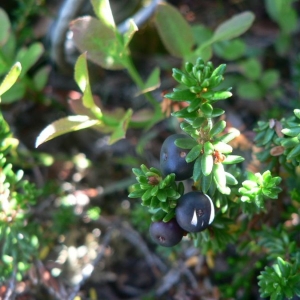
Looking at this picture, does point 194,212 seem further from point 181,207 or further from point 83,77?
point 83,77

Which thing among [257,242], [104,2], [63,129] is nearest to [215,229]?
[257,242]

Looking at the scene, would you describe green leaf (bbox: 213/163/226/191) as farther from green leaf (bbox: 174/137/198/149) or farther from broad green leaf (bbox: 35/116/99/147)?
broad green leaf (bbox: 35/116/99/147)

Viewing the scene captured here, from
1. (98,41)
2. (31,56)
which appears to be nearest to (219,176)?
(98,41)

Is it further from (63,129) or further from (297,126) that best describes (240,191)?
(63,129)

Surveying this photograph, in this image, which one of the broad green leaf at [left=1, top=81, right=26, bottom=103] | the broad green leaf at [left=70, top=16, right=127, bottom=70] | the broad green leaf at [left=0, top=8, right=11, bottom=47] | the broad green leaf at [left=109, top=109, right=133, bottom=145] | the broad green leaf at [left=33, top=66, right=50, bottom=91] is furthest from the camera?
the broad green leaf at [left=33, top=66, right=50, bottom=91]

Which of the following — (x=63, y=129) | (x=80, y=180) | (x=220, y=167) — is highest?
(x=63, y=129)

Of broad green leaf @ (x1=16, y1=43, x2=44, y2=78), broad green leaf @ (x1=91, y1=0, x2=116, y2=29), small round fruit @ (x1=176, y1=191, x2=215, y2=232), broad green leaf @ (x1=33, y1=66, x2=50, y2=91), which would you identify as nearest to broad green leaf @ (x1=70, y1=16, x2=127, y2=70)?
broad green leaf @ (x1=91, y1=0, x2=116, y2=29)
